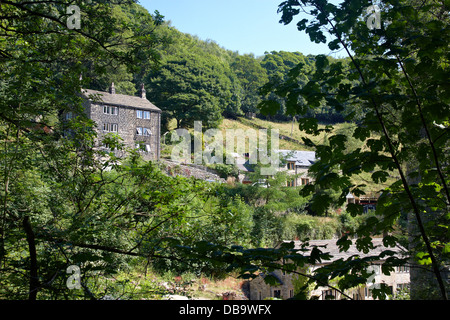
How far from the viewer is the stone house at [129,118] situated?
3009 cm

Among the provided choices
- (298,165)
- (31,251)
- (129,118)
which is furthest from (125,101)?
(31,251)

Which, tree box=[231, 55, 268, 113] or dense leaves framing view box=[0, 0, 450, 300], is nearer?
dense leaves framing view box=[0, 0, 450, 300]

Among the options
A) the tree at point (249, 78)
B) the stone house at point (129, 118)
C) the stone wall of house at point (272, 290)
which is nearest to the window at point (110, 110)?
the stone house at point (129, 118)

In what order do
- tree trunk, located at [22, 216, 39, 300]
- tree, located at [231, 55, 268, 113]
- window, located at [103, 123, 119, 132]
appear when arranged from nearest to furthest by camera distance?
tree trunk, located at [22, 216, 39, 300], window, located at [103, 123, 119, 132], tree, located at [231, 55, 268, 113]

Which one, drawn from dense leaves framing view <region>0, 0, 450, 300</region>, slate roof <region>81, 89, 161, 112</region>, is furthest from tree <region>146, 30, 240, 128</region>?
dense leaves framing view <region>0, 0, 450, 300</region>

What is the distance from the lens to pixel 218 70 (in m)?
46.1

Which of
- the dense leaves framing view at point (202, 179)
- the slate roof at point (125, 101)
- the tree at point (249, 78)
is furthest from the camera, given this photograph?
the tree at point (249, 78)

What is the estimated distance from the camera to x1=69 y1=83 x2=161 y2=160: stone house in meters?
30.1

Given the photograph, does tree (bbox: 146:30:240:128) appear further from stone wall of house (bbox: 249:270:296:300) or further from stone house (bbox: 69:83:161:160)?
stone wall of house (bbox: 249:270:296:300)

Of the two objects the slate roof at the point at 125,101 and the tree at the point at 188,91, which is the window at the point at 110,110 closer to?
the slate roof at the point at 125,101

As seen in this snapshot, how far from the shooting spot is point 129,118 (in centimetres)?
3173

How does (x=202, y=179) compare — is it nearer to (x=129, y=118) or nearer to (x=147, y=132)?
(x=129, y=118)

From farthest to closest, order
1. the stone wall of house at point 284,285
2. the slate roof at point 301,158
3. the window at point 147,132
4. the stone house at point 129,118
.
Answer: the window at point 147,132 < the slate roof at point 301,158 < the stone house at point 129,118 < the stone wall of house at point 284,285

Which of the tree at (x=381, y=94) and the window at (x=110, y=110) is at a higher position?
the window at (x=110, y=110)
